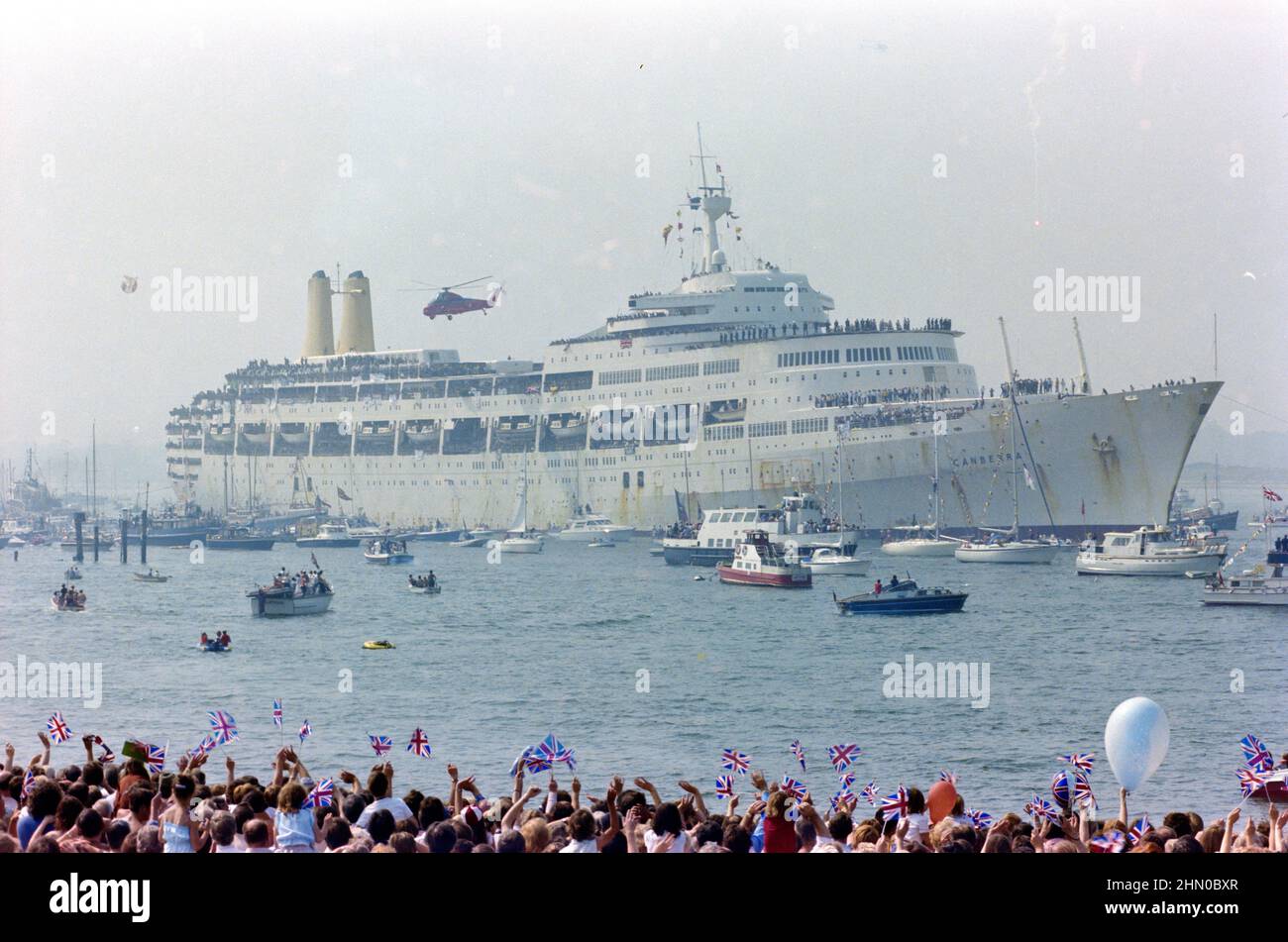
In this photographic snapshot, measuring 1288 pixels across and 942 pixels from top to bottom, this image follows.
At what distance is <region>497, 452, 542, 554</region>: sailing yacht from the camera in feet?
265

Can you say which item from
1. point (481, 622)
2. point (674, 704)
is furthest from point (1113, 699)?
point (481, 622)

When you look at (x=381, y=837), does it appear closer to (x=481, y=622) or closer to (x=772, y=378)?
(x=481, y=622)

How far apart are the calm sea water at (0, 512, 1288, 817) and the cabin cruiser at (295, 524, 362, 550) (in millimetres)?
Result: 29485

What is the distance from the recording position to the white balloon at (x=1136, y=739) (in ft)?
33.8

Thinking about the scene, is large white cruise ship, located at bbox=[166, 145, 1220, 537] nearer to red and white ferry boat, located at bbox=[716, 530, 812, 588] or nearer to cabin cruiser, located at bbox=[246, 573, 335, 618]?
red and white ferry boat, located at bbox=[716, 530, 812, 588]

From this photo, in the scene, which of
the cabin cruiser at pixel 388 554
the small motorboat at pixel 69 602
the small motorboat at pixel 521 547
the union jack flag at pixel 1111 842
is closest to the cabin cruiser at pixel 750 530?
the cabin cruiser at pixel 388 554

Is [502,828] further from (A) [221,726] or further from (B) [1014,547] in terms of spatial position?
(B) [1014,547]

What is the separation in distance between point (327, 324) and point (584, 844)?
11028cm

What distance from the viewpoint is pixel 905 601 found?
44.6 meters

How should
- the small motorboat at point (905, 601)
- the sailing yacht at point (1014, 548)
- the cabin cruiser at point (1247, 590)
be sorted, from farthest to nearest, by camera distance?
the sailing yacht at point (1014, 548) → the cabin cruiser at point (1247, 590) → the small motorboat at point (905, 601)

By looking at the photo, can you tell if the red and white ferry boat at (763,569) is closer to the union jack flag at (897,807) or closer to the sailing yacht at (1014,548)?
the sailing yacht at (1014,548)

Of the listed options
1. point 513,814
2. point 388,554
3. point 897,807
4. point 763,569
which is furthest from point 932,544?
point 513,814

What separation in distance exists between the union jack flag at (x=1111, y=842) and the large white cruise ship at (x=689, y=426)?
55.4 m
